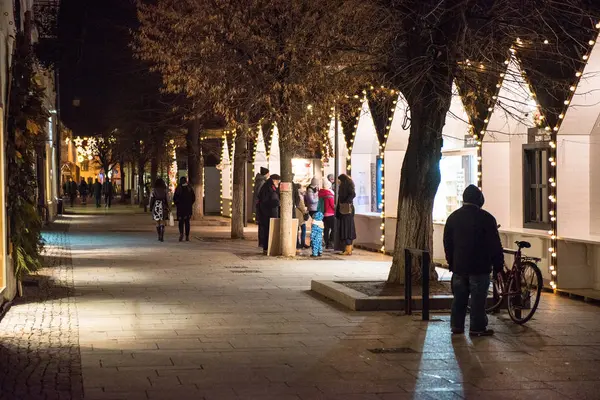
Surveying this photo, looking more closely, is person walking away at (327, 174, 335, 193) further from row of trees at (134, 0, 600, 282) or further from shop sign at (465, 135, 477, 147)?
shop sign at (465, 135, 477, 147)

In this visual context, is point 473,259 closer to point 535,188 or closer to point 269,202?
point 535,188

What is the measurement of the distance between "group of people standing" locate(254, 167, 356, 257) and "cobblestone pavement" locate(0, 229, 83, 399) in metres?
6.50

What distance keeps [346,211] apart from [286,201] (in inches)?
56.9

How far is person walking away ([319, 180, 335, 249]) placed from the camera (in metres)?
22.1

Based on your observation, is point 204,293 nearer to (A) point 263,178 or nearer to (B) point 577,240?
(B) point 577,240

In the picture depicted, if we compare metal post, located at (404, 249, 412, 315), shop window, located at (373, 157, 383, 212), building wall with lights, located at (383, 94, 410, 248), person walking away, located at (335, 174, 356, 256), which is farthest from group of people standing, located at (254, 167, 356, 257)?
metal post, located at (404, 249, 412, 315)

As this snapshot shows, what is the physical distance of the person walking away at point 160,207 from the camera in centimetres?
2634

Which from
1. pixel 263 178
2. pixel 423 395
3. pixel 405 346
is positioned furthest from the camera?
pixel 263 178

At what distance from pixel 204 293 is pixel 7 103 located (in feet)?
12.9

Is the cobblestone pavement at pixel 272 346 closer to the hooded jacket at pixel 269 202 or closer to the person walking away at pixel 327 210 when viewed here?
the person walking away at pixel 327 210

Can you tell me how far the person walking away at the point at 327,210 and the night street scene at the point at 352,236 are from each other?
0.05 metres

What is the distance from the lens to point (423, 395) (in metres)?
8.04

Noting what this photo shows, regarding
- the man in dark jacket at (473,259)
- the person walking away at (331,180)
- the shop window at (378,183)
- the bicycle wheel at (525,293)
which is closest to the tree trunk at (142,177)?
the shop window at (378,183)

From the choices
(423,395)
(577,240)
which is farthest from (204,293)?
(423,395)
